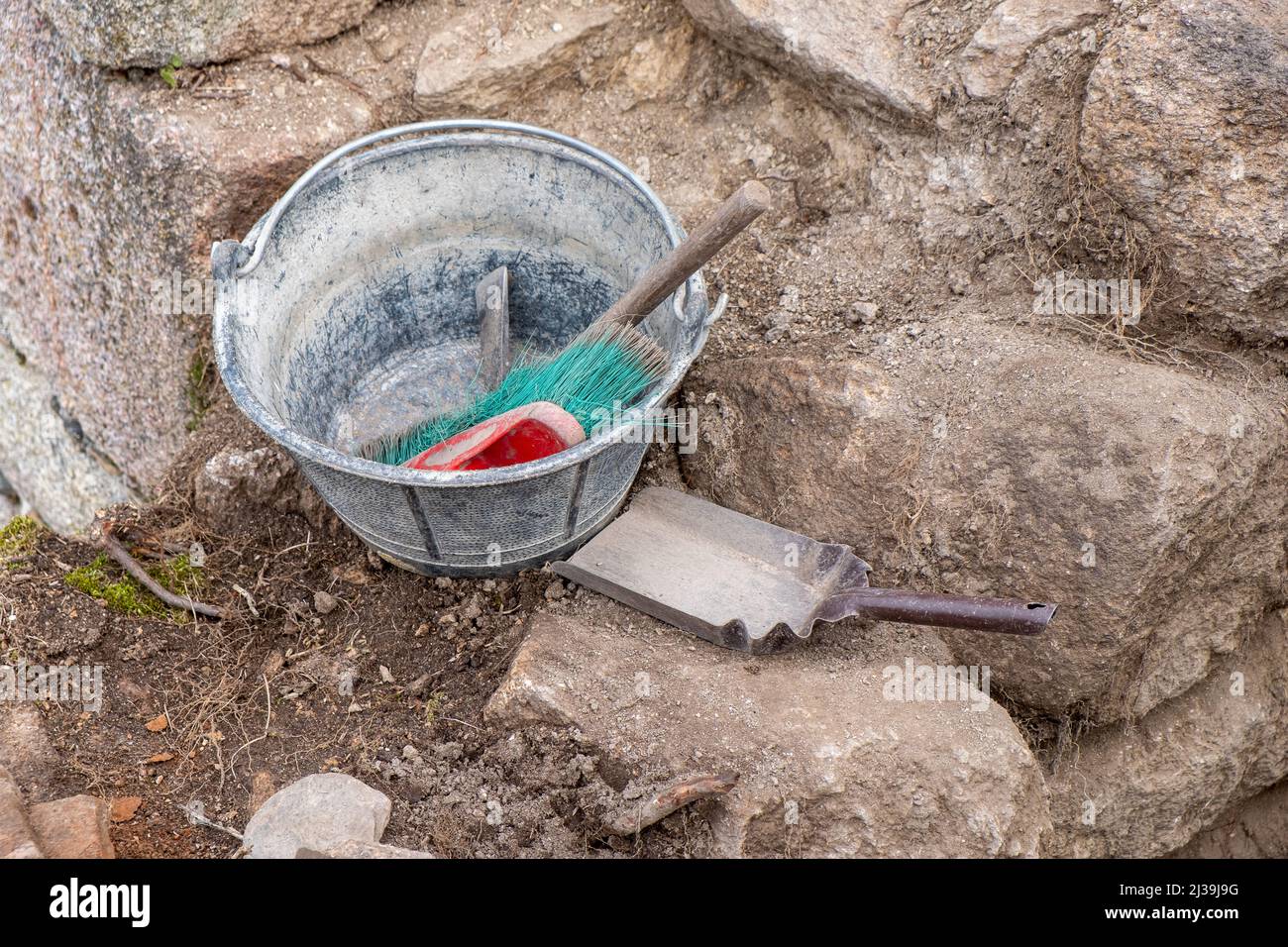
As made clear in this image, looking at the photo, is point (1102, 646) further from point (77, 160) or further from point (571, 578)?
point (77, 160)

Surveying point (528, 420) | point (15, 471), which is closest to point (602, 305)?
point (528, 420)

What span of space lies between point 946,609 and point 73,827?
186 centimetres

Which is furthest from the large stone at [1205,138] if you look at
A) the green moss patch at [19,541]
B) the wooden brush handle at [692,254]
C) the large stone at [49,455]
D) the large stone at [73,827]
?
the large stone at [49,455]

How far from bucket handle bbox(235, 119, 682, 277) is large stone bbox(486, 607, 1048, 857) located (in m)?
1.03

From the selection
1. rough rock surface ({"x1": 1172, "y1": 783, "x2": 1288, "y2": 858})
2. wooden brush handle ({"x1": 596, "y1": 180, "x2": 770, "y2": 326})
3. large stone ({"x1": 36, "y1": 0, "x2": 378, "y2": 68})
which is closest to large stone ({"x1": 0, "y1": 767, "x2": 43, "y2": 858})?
wooden brush handle ({"x1": 596, "y1": 180, "x2": 770, "y2": 326})

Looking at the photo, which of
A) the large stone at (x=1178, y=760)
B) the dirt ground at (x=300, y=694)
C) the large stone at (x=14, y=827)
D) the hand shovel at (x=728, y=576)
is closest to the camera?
the large stone at (x=14, y=827)

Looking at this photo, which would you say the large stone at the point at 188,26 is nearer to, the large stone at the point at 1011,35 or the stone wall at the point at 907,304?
the stone wall at the point at 907,304

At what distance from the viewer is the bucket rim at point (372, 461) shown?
7.13 feet

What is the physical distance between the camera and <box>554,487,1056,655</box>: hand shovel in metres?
2.43

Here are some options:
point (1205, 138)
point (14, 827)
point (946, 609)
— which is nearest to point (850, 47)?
point (1205, 138)

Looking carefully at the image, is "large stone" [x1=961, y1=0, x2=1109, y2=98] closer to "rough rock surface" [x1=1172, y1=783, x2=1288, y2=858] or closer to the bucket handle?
the bucket handle

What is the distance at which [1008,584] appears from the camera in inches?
104

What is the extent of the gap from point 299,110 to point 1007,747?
261 cm

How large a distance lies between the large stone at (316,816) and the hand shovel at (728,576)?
27.4 inches
